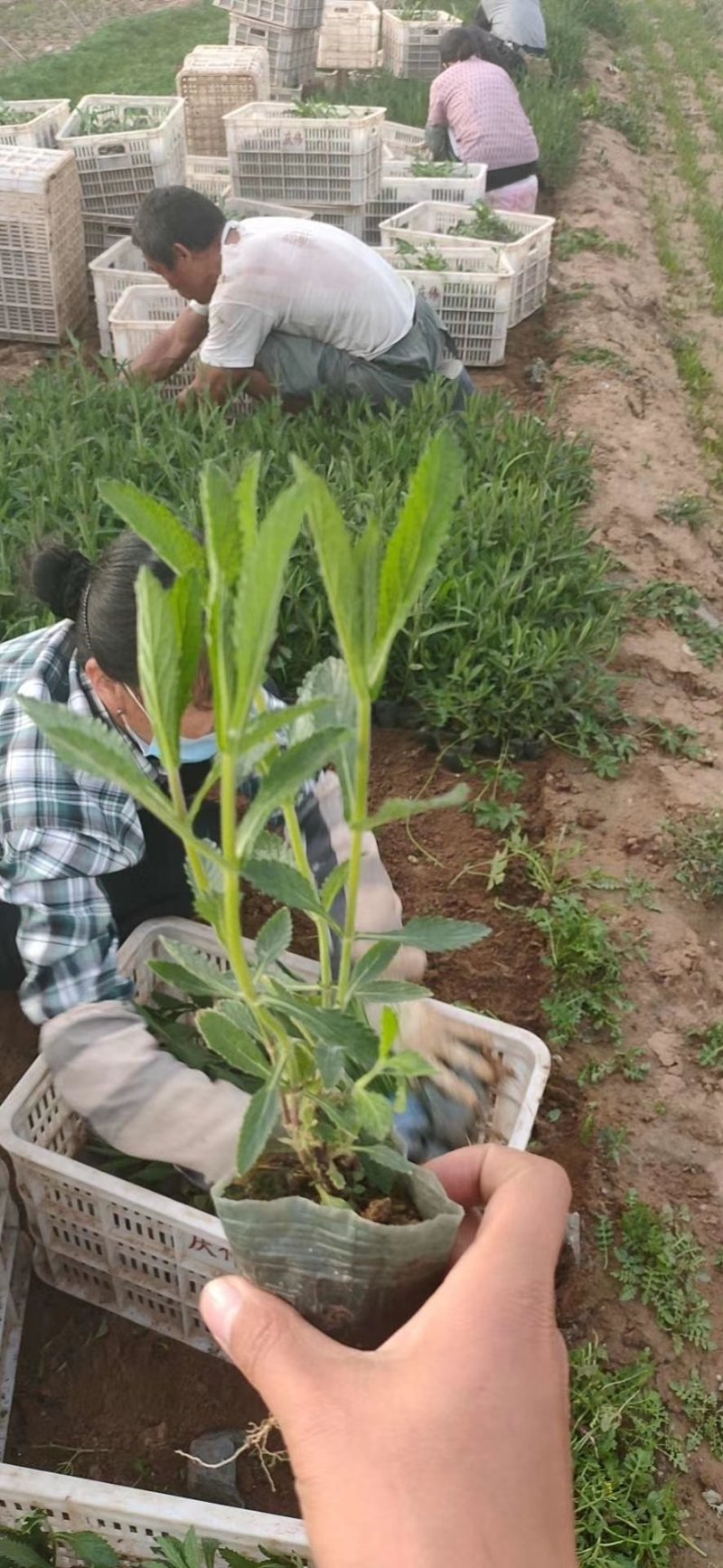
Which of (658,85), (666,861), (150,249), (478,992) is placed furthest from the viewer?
(658,85)

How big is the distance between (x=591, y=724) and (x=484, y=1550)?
2.47 metres

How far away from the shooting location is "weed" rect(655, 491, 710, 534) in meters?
4.32

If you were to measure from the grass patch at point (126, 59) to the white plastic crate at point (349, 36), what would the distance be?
4.67 feet

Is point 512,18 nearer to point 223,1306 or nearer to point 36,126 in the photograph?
point 36,126

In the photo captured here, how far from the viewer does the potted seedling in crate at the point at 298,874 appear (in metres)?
0.68

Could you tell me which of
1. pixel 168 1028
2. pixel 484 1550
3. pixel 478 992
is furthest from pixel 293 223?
pixel 484 1550

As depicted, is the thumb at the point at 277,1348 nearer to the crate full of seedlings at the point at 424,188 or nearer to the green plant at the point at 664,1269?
the green plant at the point at 664,1269

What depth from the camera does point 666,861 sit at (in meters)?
2.91

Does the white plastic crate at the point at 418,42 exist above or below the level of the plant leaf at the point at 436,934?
above

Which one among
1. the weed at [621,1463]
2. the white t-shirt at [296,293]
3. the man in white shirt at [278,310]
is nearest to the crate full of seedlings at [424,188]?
the man in white shirt at [278,310]

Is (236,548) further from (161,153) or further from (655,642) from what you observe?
(161,153)

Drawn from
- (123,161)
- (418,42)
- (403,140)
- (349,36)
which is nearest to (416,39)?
(418,42)

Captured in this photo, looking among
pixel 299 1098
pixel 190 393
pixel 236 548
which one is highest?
pixel 236 548

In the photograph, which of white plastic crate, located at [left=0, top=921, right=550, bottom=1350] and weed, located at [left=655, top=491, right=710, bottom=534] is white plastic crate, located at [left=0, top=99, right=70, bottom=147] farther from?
white plastic crate, located at [left=0, top=921, right=550, bottom=1350]
